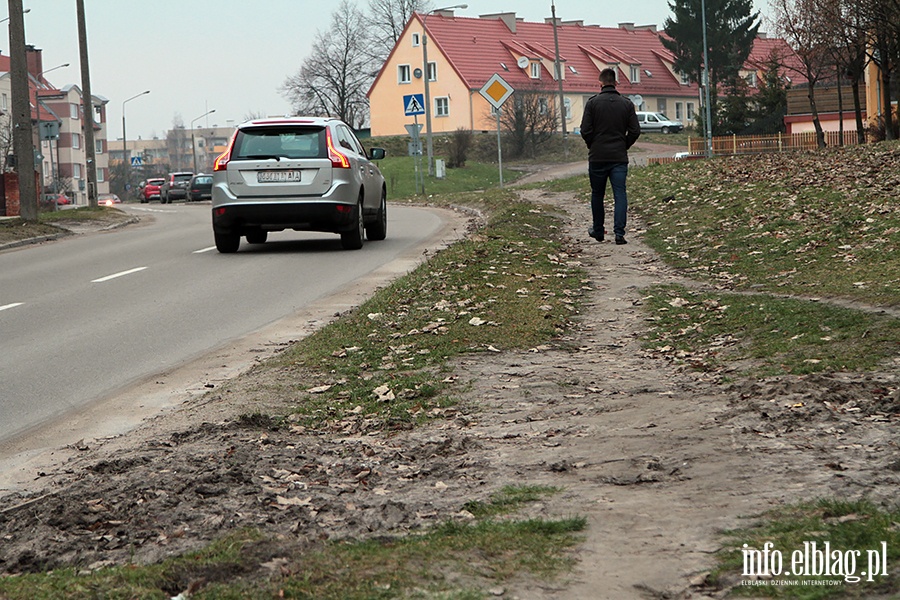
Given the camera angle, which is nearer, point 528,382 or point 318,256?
point 528,382

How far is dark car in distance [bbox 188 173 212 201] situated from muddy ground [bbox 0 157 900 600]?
55.2 m

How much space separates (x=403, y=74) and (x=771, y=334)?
91.2 metres

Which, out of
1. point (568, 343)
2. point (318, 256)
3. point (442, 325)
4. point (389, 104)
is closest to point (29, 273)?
point (318, 256)

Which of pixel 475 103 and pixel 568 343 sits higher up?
pixel 475 103

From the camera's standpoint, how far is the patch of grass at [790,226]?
37.5 feet

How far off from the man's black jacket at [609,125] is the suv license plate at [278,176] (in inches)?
175

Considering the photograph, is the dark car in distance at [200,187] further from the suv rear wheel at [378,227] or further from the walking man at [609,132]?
the walking man at [609,132]

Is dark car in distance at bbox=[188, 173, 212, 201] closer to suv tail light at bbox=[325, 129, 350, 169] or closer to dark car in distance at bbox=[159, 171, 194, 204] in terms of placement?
dark car in distance at bbox=[159, 171, 194, 204]

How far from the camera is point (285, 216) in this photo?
1756cm

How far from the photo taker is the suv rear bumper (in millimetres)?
17531

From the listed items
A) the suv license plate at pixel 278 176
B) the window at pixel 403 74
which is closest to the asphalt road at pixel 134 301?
the suv license plate at pixel 278 176

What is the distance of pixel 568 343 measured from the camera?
894 cm

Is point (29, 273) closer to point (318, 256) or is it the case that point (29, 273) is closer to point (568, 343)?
point (318, 256)

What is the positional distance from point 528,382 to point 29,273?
1098 centimetres
